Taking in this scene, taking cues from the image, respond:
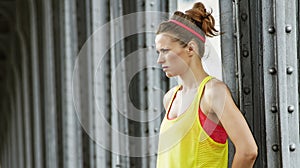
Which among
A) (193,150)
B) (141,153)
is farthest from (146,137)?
(193,150)

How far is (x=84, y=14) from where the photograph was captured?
19.1 feet

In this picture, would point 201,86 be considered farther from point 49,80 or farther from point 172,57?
point 49,80

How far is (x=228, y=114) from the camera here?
1.95 meters

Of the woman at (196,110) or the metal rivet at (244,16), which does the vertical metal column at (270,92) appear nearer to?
the metal rivet at (244,16)

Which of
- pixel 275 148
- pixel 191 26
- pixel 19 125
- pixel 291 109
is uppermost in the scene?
pixel 191 26

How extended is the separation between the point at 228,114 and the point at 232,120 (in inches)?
0.7

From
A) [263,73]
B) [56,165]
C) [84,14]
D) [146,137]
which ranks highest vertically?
[84,14]

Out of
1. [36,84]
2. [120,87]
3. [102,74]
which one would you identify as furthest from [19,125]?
[120,87]

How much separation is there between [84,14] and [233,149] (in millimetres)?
3768

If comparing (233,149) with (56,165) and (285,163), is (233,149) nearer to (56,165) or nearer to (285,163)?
(285,163)

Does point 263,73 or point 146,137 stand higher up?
point 263,73

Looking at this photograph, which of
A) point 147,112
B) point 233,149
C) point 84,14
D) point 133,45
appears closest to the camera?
point 233,149

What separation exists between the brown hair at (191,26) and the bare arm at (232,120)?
0.40 ft

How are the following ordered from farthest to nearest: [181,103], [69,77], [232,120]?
[69,77]
[181,103]
[232,120]
